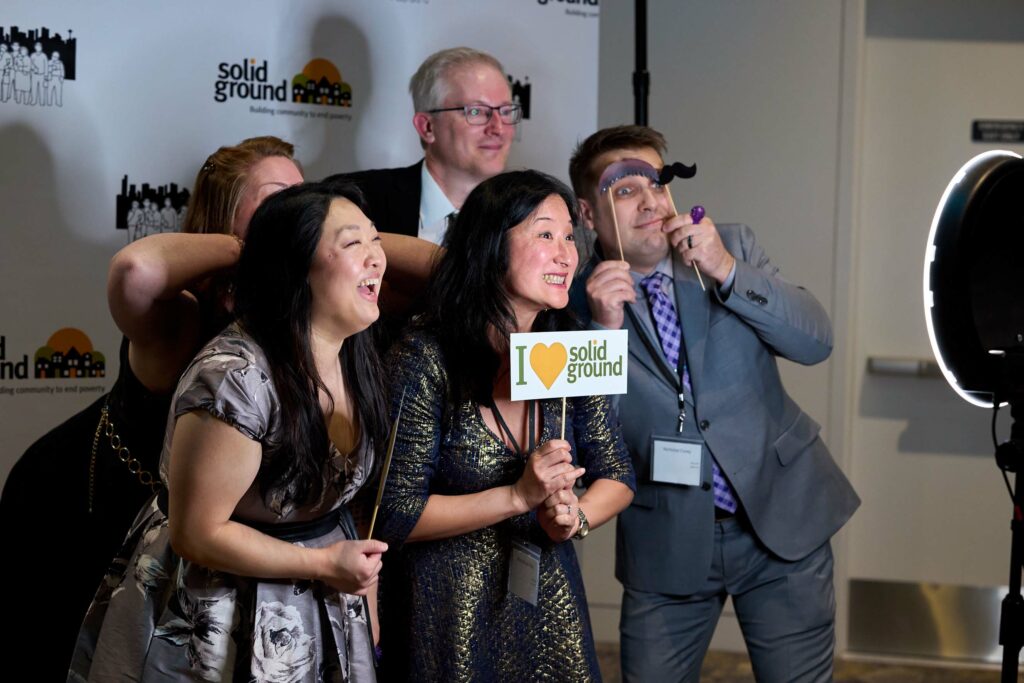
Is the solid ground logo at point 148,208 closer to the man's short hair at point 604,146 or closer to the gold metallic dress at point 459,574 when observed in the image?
the man's short hair at point 604,146

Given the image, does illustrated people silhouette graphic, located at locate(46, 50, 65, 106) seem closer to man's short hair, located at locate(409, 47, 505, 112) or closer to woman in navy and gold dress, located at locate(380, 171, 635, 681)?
man's short hair, located at locate(409, 47, 505, 112)

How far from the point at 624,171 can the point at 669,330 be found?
0.38m

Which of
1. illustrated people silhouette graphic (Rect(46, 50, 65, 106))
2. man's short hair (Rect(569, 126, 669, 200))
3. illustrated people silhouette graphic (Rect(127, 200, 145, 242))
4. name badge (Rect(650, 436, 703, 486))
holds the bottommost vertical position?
name badge (Rect(650, 436, 703, 486))

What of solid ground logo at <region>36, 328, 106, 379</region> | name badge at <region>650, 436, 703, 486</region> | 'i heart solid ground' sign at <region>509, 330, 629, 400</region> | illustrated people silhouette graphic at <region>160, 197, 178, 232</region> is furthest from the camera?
illustrated people silhouette graphic at <region>160, 197, 178, 232</region>

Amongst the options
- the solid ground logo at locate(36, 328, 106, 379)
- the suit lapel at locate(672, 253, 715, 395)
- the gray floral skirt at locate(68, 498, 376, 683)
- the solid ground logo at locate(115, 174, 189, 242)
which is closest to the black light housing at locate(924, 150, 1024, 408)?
the suit lapel at locate(672, 253, 715, 395)

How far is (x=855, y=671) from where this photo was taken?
4.47 m

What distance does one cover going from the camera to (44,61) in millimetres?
2957

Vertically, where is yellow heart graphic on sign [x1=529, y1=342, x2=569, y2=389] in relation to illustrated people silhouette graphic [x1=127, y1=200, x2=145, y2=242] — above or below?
below

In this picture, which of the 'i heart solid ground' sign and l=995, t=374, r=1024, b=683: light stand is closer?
the 'i heart solid ground' sign

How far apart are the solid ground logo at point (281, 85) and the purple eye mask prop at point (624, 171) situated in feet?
4.03

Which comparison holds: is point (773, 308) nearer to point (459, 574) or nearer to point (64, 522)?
point (459, 574)

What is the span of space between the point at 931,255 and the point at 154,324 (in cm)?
162

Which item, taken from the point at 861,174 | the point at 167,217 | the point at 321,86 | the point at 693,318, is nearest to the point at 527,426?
the point at 693,318

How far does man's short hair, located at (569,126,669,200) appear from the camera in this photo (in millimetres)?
2535
